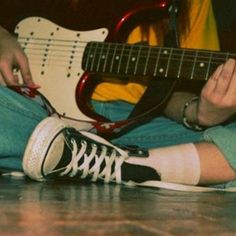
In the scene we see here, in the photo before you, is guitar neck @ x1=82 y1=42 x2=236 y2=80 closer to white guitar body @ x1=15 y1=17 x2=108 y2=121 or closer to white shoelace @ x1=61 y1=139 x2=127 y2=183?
white guitar body @ x1=15 y1=17 x2=108 y2=121

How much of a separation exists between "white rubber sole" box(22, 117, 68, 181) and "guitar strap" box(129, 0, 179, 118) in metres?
0.27

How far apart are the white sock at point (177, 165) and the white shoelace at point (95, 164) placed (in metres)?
0.05

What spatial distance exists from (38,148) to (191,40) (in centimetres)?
56

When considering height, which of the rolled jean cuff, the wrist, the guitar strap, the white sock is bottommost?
the white sock

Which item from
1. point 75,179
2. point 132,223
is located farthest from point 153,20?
point 132,223

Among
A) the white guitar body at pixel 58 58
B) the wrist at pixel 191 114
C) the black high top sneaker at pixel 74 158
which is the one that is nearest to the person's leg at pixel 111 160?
the black high top sneaker at pixel 74 158

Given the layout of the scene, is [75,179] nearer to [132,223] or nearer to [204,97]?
[204,97]

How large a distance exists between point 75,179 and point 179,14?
0.52 meters

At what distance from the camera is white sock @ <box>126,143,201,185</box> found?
3.39 ft

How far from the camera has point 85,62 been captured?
124 centimetres

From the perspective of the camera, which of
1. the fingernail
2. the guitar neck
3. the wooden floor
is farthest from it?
the fingernail

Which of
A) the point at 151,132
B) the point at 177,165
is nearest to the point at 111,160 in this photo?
the point at 177,165

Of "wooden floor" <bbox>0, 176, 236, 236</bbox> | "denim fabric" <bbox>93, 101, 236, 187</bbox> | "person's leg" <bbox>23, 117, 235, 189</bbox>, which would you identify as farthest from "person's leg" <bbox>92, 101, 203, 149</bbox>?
"wooden floor" <bbox>0, 176, 236, 236</bbox>

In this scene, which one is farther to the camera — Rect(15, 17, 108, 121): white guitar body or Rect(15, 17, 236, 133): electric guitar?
Rect(15, 17, 108, 121): white guitar body
